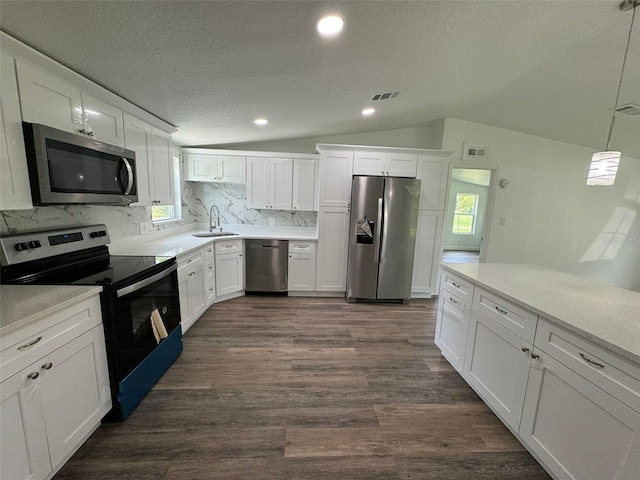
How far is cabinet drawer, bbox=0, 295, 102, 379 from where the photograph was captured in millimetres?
1028

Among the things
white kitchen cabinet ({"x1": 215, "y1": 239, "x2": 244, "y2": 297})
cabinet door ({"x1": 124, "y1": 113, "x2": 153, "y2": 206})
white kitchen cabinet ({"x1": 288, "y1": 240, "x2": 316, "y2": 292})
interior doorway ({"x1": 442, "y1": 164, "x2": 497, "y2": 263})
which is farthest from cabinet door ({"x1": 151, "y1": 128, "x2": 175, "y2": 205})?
interior doorway ({"x1": 442, "y1": 164, "x2": 497, "y2": 263})

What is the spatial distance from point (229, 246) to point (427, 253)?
2.94 meters

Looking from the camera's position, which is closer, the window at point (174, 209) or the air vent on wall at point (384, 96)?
the air vent on wall at point (384, 96)

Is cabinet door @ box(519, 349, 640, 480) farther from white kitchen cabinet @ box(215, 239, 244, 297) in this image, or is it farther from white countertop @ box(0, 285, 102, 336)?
white kitchen cabinet @ box(215, 239, 244, 297)

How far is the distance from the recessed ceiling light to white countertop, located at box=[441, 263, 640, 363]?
1928 millimetres

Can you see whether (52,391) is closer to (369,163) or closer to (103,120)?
(103,120)

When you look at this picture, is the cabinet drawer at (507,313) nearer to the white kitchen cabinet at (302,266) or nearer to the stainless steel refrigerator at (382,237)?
the stainless steel refrigerator at (382,237)

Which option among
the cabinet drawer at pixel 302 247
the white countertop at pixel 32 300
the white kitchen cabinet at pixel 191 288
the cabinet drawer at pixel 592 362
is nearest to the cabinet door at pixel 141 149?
the white kitchen cabinet at pixel 191 288

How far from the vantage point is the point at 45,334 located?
3.87 ft

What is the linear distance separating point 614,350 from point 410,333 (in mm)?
1962

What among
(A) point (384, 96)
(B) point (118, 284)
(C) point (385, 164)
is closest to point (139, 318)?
(B) point (118, 284)

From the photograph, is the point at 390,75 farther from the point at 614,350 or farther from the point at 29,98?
the point at 29,98

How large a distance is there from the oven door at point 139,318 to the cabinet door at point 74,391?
0.07 metres

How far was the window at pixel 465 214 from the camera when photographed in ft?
28.2
